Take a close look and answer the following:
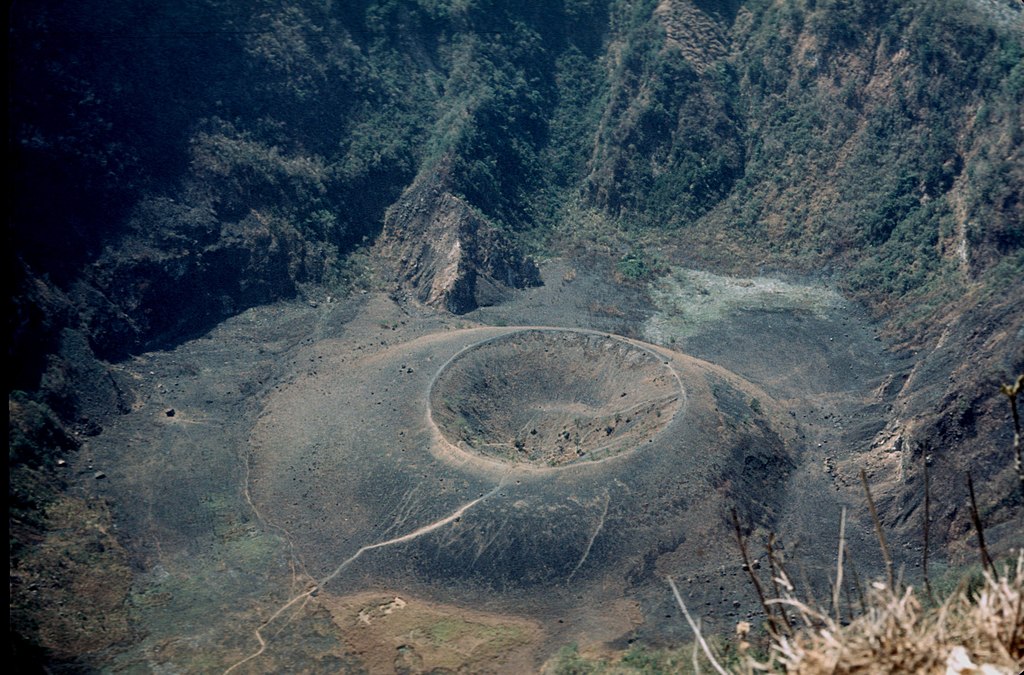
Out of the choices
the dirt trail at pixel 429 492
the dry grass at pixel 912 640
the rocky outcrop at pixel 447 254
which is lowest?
the dirt trail at pixel 429 492

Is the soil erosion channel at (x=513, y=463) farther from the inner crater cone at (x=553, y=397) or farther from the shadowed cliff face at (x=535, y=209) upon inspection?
the shadowed cliff face at (x=535, y=209)

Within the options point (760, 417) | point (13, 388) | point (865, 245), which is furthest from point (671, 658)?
point (865, 245)

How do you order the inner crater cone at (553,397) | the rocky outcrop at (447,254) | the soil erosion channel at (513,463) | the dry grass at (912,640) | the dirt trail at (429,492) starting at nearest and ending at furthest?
the dry grass at (912,640), the dirt trail at (429,492), the soil erosion channel at (513,463), the inner crater cone at (553,397), the rocky outcrop at (447,254)

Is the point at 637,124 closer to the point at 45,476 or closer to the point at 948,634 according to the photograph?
→ the point at 45,476

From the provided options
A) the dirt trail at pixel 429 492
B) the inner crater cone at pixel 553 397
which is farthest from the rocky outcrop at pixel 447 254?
the inner crater cone at pixel 553 397

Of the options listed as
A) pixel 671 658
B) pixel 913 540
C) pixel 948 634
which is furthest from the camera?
pixel 913 540

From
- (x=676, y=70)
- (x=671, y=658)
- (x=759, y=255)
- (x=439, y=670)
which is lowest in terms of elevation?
(x=439, y=670)

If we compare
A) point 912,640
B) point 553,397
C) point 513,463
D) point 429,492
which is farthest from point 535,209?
point 912,640
